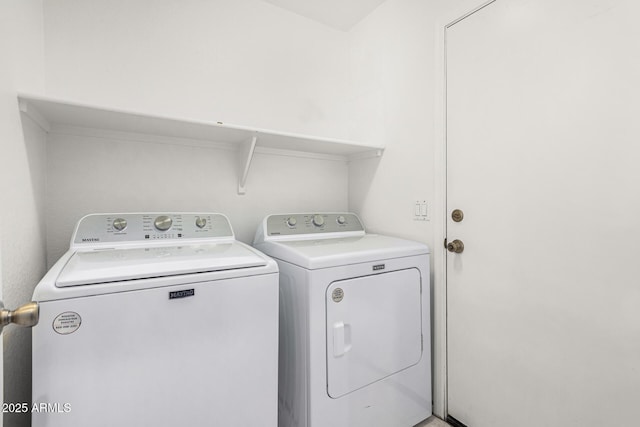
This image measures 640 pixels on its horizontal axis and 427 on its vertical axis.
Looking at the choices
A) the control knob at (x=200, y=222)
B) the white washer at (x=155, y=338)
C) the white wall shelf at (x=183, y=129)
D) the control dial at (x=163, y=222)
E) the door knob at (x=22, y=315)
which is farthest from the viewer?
the control knob at (x=200, y=222)

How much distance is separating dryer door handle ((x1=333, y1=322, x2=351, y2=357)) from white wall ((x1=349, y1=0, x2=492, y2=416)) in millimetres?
626

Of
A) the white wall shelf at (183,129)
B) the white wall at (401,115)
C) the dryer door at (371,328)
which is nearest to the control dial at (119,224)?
the white wall shelf at (183,129)

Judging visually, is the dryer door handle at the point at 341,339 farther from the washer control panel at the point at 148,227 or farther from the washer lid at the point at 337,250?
the washer control panel at the point at 148,227

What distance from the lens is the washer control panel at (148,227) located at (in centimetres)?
137

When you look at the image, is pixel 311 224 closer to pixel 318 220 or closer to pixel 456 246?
pixel 318 220

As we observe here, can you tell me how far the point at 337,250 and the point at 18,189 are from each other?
4.12 ft

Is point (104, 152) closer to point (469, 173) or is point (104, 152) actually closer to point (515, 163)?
point (469, 173)

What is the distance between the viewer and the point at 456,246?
1570mm

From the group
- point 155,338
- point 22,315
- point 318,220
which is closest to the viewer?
point 22,315

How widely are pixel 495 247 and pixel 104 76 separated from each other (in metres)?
2.20

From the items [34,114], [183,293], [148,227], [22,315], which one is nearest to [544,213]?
[183,293]

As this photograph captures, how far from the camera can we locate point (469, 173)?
1.52 metres

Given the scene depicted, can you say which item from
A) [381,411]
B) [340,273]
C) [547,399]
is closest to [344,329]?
[340,273]

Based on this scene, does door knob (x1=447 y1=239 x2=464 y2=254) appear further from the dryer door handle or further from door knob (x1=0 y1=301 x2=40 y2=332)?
door knob (x1=0 y1=301 x2=40 y2=332)
